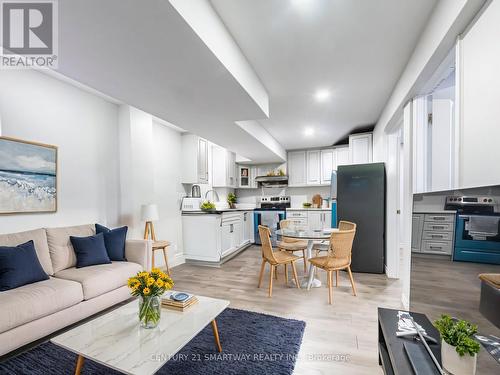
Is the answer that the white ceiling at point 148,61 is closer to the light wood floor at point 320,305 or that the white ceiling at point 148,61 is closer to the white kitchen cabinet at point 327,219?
the light wood floor at point 320,305

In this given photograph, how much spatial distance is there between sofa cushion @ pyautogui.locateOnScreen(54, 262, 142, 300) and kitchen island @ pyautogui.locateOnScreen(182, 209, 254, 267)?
165 cm

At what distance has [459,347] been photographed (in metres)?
0.79

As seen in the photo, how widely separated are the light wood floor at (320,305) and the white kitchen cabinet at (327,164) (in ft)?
8.68

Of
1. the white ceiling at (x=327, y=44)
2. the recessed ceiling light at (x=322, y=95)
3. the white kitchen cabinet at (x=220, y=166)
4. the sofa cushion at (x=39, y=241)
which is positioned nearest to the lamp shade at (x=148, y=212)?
the sofa cushion at (x=39, y=241)

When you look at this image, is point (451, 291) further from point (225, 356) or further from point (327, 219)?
point (327, 219)

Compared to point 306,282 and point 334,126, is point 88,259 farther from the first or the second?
point 334,126

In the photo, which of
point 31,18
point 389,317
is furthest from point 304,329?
point 31,18

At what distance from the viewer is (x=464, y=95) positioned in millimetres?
1389

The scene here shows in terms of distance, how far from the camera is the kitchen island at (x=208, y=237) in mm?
4172

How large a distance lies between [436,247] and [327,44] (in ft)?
6.03

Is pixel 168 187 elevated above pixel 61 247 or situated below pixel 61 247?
above

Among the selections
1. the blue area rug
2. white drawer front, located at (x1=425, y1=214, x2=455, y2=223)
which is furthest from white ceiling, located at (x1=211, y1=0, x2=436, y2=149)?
the blue area rug

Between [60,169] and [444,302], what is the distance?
145 inches

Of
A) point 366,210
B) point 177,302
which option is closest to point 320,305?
point 177,302
